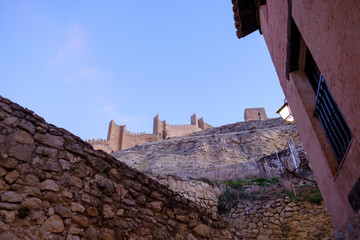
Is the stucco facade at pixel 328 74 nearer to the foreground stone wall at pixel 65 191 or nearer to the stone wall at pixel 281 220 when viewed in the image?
the foreground stone wall at pixel 65 191

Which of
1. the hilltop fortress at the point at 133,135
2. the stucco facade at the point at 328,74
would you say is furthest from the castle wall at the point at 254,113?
the stucco facade at the point at 328,74

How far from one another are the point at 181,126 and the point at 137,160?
3123 cm

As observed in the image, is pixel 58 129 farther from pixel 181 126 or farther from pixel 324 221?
pixel 181 126

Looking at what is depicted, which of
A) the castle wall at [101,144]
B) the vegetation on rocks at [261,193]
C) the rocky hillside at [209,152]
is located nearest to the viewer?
the vegetation on rocks at [261,193]

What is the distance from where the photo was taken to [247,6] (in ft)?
24.0

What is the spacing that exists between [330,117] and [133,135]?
50718mm

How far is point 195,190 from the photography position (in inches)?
358

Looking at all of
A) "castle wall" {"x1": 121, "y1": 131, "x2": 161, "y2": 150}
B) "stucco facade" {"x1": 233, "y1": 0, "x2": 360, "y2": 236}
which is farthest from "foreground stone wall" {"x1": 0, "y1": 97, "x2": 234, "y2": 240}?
"castle wall" {"x1": 121, "y1": 131, "x2": 161, "y2": 150}

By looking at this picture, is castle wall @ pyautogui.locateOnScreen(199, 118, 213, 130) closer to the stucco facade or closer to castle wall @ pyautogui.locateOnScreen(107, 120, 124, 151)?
castle wall @ pyautogui.locateOnScreen(107, 120, 124, 151)

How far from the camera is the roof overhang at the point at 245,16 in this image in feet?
23.6

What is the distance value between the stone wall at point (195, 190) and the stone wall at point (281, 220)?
0.81 meters

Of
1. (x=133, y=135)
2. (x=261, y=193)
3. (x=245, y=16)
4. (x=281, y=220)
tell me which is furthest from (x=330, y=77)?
(x=133, y=135)

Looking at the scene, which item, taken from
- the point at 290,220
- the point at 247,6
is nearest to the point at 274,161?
the point at 290,220

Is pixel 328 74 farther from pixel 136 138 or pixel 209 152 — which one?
pixel 136 138
